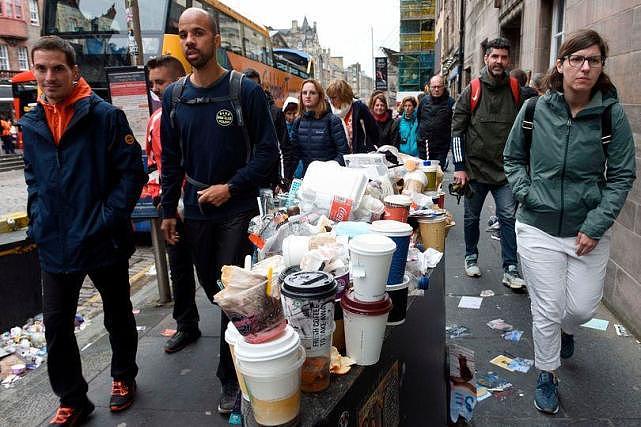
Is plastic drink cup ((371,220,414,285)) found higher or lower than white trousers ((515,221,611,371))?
higher

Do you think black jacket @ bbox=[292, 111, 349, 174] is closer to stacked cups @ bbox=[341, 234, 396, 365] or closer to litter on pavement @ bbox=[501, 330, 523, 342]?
litter on pavement @ bbox=[501, 330, 523, 342]

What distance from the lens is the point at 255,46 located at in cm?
1550

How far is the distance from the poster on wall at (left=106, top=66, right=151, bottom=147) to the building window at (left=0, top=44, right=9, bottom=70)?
4359cm

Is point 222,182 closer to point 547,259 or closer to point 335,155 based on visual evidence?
point 547,259

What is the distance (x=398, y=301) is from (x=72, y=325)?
1996 millimetres

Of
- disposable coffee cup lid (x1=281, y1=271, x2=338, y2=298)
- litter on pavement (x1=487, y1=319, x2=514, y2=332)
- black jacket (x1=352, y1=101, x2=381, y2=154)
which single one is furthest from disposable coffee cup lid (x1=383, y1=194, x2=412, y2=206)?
black jacket (x1=352, y1=101, x2=381, y2=154)

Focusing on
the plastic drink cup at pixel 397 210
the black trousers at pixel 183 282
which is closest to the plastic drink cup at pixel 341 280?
the plastic drink cup at pixel 397 210

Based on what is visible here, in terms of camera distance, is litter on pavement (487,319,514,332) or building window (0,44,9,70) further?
building window (0,44,9,70)

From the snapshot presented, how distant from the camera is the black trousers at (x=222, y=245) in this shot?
2891 mm

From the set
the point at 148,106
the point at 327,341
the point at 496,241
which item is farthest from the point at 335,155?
the point at 327,341

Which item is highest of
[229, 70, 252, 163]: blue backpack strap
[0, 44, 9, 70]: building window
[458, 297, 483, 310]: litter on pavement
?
[0, 44, 9, 70]: building window

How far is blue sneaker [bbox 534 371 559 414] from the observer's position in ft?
9.43

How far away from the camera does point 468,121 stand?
15.4 ft

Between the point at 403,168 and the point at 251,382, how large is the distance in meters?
3.02
